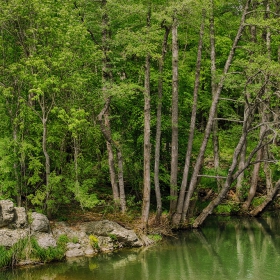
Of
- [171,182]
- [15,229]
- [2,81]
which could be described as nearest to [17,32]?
[2,81]

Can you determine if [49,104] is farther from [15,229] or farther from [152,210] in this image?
[152,210]

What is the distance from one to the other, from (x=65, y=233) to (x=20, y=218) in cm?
160

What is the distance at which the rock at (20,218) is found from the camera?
12.1 meters

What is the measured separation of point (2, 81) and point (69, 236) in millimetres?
5596

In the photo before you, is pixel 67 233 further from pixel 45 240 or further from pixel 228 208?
pixel 228 208

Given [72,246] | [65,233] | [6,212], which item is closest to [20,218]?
[6,212]

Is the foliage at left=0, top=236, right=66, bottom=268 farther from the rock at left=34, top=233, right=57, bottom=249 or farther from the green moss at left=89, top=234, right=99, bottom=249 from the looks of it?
the green moss at left=89, top=234, right=99, bottom=249

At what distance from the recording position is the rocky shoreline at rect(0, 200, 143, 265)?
468 inches

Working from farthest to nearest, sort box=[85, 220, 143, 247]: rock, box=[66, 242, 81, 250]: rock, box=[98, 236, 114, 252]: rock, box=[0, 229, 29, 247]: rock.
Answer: box=[85, 220, 143, 247]: rock → box=[98, 236, 114, 252]: rock → box=[66, 242, 81, 250]: rock → box=[0, 229, 29, 247]: rock

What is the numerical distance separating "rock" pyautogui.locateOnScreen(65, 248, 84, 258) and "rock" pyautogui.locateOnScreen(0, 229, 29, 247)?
144 cm

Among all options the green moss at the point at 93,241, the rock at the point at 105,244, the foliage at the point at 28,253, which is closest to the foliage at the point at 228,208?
the rock at the point at 105,244

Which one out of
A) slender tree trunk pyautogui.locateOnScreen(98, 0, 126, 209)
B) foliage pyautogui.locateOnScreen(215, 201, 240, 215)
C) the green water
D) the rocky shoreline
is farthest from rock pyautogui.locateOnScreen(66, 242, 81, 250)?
foliage pyautogui.locateOnScreen(215, 201, 240, 215)

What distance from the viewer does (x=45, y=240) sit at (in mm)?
12078

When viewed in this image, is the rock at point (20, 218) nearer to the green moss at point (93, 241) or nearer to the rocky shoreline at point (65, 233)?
the rocky shoreline at point (65, 233)
